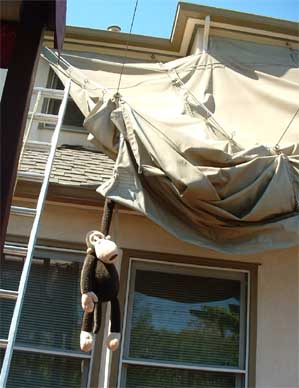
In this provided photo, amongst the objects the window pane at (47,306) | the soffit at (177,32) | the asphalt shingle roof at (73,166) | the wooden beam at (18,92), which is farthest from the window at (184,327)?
the soffit at (177,32)

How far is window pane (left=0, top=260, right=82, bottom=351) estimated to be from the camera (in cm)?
397

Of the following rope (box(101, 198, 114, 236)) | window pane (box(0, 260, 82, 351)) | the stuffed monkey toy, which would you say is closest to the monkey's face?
the stuffed monkey toy

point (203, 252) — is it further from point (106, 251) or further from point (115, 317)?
point (106, 251)

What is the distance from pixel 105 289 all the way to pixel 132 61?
4.00 meters

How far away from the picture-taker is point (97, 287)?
117 inches

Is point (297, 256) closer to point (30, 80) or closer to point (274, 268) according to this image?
point (274, 268)

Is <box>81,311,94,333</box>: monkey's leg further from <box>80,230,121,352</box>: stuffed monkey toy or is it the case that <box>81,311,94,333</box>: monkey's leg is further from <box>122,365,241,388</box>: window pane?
<box>122,365,241,388</box>: window pane

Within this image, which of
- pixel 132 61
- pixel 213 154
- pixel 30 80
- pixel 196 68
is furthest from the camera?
pixel 132 61

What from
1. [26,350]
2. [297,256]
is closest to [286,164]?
[297,256]

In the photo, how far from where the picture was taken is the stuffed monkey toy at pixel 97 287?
9.45 ft

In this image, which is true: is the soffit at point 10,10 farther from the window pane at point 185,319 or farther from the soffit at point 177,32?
the soffit at point 177,32

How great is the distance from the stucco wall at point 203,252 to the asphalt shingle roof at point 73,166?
10.8 inches

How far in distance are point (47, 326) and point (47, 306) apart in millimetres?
157

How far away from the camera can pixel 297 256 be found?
14.4 feet
